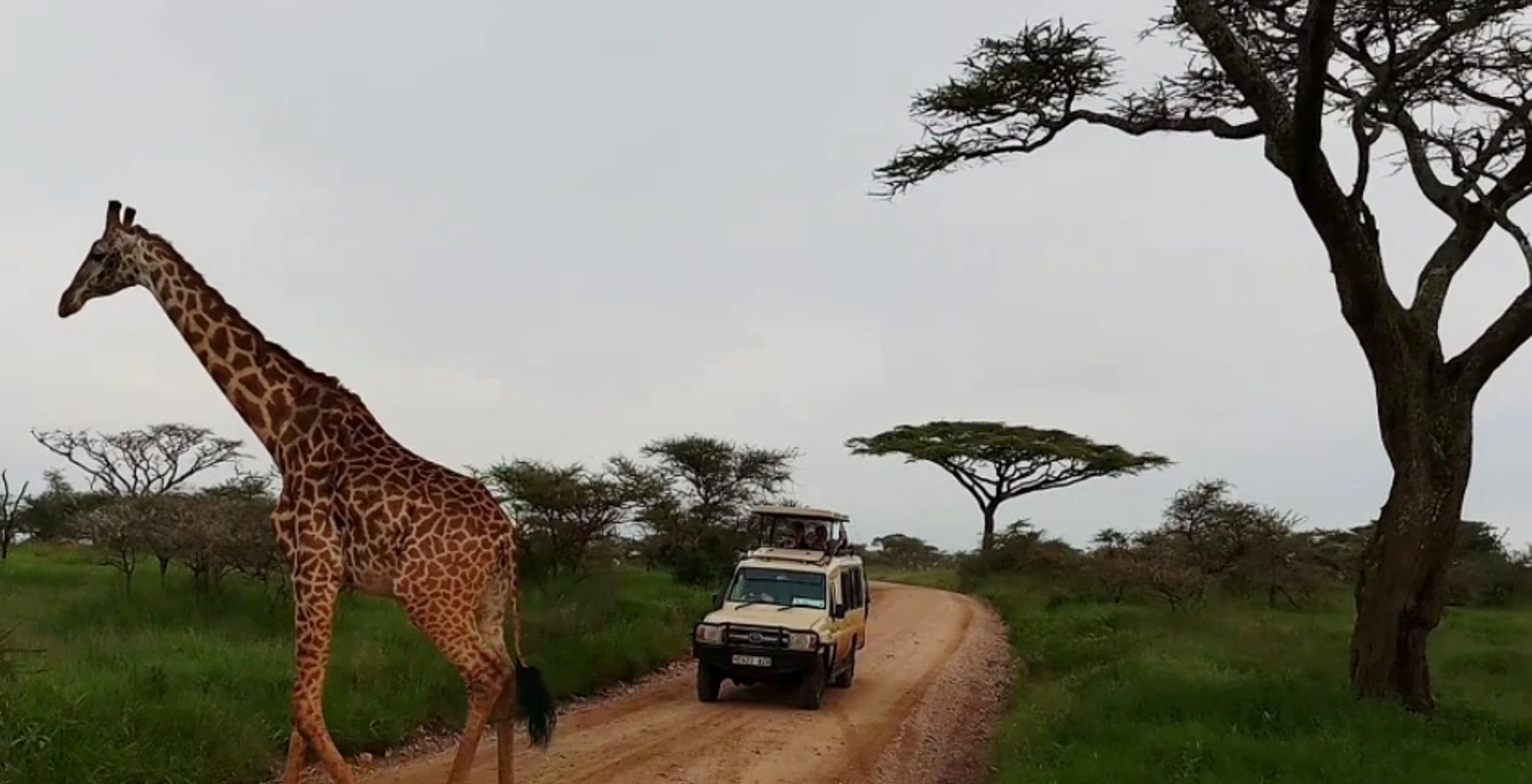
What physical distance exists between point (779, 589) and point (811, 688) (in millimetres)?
1766

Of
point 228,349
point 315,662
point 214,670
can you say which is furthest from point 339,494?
point 214,670

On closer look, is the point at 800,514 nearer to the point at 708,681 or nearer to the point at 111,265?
the point at 708,681

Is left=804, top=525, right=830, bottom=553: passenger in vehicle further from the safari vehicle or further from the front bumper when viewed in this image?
the front bumper

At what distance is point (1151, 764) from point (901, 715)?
4.67m

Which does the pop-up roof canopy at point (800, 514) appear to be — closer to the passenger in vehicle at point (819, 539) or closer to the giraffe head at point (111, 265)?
the passenger in vehicle at point (819, 539)

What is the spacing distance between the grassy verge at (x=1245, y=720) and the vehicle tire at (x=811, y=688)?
199cm

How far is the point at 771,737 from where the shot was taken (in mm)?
11672

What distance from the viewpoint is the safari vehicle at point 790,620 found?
44.1 ft

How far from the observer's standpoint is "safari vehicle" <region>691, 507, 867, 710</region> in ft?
44.1

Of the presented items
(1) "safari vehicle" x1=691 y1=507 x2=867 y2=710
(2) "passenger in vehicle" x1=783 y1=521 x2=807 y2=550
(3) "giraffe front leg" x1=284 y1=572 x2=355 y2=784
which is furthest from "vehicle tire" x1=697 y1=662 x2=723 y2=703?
(3) "giraffe front leg" x1=284 y1=572 x2=355 y2=784

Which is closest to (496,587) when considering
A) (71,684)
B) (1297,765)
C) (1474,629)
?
(71,684)

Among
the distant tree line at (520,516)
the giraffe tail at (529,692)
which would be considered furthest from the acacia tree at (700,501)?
the giraffe tail at (529,692)

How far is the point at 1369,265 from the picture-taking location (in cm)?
1153

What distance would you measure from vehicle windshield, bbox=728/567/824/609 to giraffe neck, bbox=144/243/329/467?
846cm
